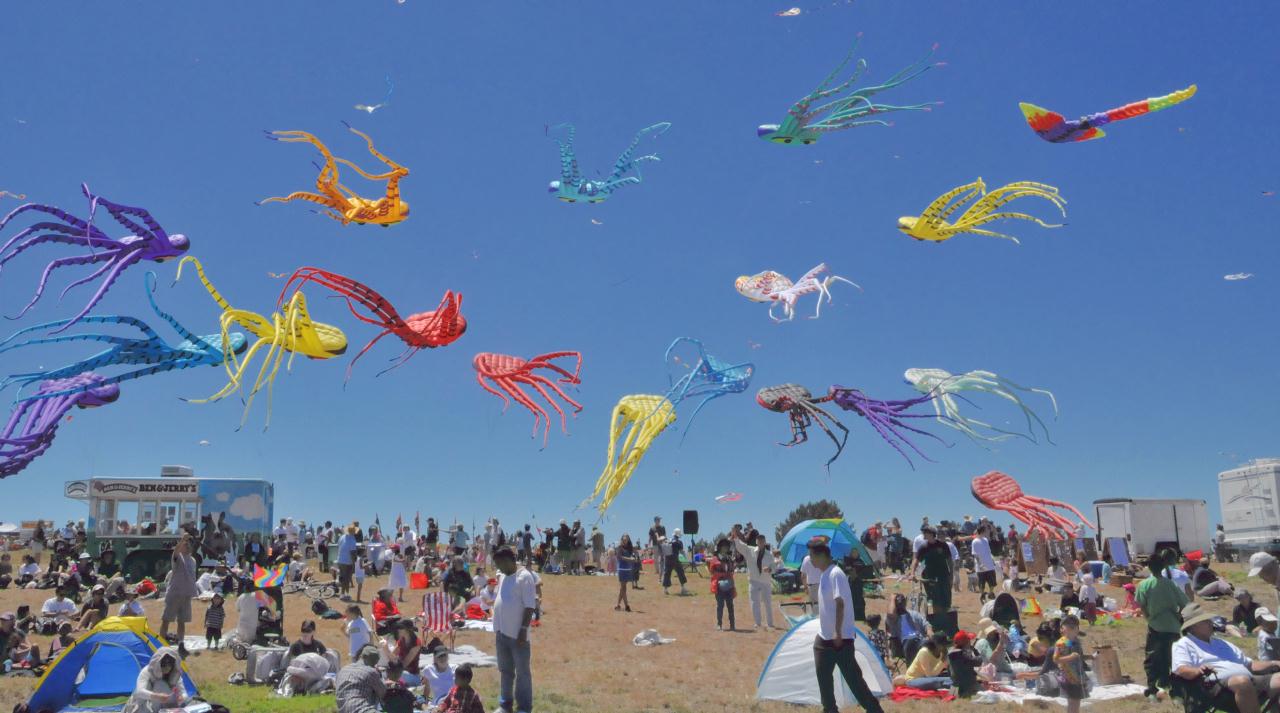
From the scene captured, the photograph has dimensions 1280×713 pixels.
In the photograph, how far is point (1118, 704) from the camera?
37.0 feet

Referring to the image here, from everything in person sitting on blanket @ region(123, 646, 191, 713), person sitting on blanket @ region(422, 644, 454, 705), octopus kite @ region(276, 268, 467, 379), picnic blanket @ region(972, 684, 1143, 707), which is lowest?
picnic blanket @ region(972, 684, 1143, 707)

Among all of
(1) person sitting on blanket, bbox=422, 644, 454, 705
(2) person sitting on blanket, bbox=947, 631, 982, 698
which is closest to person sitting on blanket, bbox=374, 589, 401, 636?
(1) person sitting on blanket, bbox=422, 644, 454, 705

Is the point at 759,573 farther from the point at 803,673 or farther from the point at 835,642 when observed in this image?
the point at 835,642

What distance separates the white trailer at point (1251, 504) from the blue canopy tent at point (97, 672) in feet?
94.0

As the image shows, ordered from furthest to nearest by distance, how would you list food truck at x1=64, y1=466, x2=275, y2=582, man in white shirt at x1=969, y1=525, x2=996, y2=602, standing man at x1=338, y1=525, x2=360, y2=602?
food truck at x1=64, y1=466, x2=275, y2=582 < standing man at x1=338, y1=525, x2=360, y2=602 < man in white shirt at x1=969, y1=525, x2=996, y2=602

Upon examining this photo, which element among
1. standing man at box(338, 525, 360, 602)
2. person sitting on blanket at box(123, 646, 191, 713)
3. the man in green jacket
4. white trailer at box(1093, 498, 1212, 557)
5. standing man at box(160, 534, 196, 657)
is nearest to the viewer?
person sitting on blanket at box(123, 646, 191, 713)

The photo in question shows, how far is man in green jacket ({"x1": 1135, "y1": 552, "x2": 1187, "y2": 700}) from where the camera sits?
10695mm

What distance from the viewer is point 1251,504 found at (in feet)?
96.2

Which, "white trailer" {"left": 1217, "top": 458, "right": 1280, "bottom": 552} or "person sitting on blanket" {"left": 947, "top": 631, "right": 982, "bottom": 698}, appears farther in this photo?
"white trailer" {"left": 1217, "top": 458, "right": 1280, "bottom": 552}

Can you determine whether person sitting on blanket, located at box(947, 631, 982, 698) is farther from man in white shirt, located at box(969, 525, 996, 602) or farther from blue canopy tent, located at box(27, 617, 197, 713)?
man in white shirt, located at box(969, 525, 996, 602)

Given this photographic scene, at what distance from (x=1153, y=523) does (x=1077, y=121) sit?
61.4 ft

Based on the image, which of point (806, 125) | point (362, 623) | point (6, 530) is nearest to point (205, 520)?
point (362, 623)

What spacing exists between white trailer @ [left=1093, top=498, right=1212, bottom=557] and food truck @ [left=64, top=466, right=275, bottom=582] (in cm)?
2377

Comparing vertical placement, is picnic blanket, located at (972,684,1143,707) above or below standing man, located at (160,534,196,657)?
below
